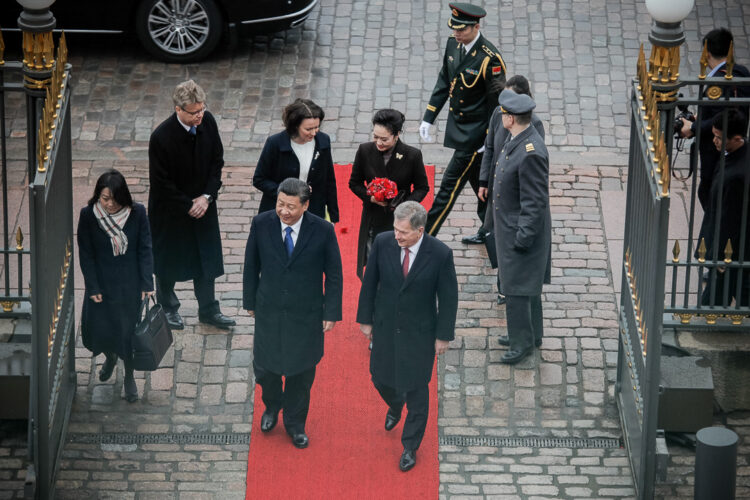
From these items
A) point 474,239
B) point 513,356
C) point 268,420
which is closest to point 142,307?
point 268,420

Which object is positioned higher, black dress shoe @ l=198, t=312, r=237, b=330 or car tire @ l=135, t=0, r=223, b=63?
car tire @ l=135, t=0, r=223, b=63

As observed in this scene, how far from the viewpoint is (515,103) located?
30.7 feet

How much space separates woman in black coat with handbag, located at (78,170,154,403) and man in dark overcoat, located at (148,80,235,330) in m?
0.68

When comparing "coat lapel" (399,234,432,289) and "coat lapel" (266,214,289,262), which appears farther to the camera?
"coat lapel" (266,214,289,262)

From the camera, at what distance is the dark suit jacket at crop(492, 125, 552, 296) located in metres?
9.23

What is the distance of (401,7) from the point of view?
15516 millimetres

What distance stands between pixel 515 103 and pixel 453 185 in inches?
69.8

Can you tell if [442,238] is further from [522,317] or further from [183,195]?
[183,195]

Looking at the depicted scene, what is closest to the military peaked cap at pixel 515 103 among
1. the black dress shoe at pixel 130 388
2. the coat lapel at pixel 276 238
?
the coat lapel at pixel 276 238

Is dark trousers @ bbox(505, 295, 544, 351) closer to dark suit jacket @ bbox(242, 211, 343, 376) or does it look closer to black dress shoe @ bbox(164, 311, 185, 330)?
dark suit jacket @ bbox(242, 211, 343, 376)

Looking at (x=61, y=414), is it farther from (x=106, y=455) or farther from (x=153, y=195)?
(x=153, y=195)

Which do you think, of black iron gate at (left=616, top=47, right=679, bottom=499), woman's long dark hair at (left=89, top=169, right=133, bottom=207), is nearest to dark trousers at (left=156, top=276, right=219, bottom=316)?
woman's long dark hair at (left=89, top=169, right=133, bottom=207)

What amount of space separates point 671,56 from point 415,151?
226 cm

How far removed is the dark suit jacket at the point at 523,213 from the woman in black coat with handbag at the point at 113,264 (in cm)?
245
